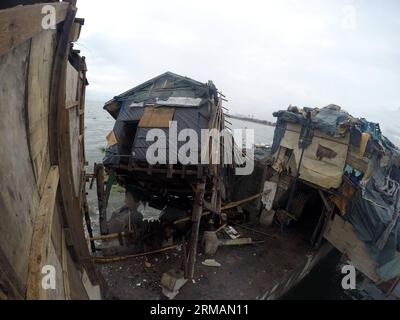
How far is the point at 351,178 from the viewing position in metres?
9.77

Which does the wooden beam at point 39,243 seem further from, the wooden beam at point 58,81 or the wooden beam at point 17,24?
the wooden beam at point 17,24

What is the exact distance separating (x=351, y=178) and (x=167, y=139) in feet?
24.8

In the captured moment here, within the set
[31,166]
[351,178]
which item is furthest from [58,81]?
[351,178]

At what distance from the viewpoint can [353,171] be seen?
9664mm

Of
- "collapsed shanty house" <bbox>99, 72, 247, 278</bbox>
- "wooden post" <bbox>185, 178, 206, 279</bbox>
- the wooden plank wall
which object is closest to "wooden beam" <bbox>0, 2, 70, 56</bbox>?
the wooden plank wall

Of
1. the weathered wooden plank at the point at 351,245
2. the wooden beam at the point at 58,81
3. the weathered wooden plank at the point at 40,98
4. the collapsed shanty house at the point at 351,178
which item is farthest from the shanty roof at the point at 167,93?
the weathered wooden plank at the point at 351,245

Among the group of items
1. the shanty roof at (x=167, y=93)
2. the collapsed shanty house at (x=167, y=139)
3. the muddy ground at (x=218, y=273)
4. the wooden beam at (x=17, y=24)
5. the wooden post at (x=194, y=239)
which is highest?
the wooden beam at (x=17, y=24)

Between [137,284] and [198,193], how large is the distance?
3465 mm

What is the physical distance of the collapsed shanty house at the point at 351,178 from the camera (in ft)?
30.2

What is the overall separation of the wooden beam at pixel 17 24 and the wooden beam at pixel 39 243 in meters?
1.53

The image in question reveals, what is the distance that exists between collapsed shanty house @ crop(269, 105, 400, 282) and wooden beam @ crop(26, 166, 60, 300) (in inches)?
397

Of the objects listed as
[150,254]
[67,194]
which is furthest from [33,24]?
[150,254]

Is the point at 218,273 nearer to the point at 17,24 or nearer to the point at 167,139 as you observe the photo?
the point at 167,139
